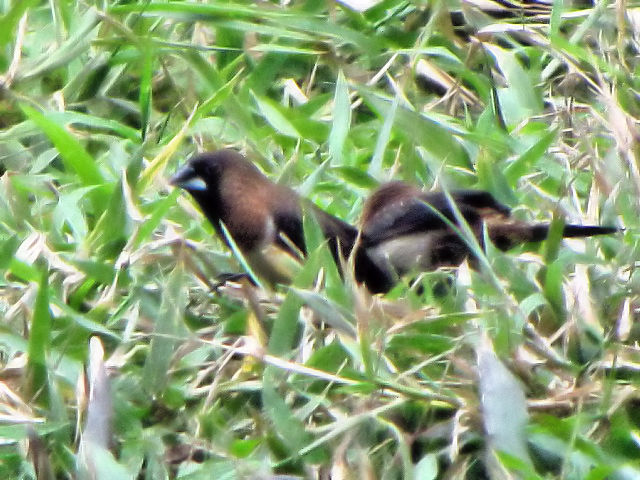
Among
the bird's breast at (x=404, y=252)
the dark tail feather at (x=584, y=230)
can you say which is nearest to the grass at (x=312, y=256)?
the dark tail feather at (x=584, y=230)

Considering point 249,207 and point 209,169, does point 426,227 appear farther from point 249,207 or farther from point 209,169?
point 209,169

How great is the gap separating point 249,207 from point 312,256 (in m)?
1.02

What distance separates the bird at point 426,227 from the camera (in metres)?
3.99

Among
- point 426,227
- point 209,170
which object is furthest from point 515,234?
point 209,170

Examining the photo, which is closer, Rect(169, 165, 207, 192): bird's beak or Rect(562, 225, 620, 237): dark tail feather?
Rect(562, 225, 620, 237): dark tail feather

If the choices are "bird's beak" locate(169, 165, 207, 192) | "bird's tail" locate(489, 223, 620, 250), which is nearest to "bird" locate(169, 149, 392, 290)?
"bird's beak" locate(169, 165, 207, 192)

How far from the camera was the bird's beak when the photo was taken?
14.3 ft

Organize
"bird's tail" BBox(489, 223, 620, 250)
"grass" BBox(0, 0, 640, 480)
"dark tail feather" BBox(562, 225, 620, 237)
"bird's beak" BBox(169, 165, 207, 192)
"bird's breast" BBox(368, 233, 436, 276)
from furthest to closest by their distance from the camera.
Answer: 1. "bird's beak" BBox(169, 165, 207, 192)
2. "bird's breast" BBox(368, 233, 436, 276)
3. "bird's tail" BBox(489, 223, 620, 250)
4. "dark tail feather" BBox(562, 225, 620, 237)
5. "grass" BBox(0, 0, 640, 480)

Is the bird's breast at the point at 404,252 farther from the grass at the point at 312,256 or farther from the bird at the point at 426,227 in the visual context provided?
the grass at the point at 312,256

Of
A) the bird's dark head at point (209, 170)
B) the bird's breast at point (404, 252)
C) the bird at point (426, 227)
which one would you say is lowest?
the bird's breast at point (404, 252)

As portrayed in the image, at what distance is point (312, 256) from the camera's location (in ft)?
11.3

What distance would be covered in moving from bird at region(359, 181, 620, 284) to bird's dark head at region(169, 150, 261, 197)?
1.50 ft

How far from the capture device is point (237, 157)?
4465 mm

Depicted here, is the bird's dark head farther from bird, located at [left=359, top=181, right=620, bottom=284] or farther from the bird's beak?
bird, located at [left=359, top=181, right=620, bottom=284]
